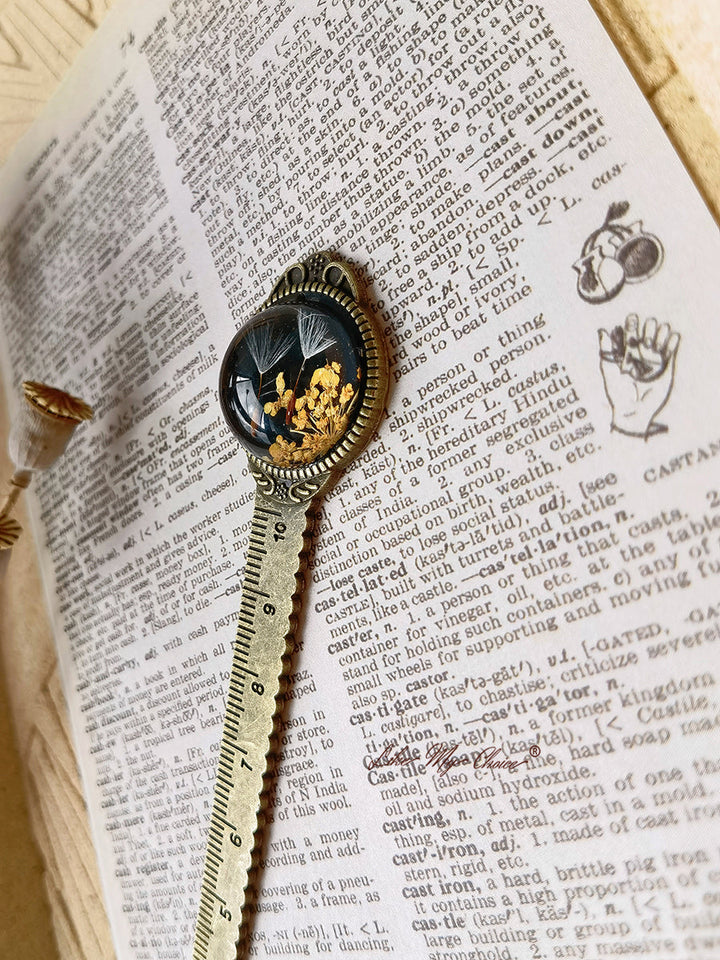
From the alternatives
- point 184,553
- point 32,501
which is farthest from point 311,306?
point 32,501

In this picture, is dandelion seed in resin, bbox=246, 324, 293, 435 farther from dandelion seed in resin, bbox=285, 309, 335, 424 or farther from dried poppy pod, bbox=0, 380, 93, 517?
dried poppy pod, bbox=0, 380, 93, 517

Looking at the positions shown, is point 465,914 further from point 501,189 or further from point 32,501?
point 32,501

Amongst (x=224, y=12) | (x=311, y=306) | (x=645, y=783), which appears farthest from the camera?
(x=224, y=12)

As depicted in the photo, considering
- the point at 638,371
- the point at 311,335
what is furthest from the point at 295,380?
the point at 638,371

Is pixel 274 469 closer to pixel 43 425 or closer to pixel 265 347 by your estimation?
pixel 265 347

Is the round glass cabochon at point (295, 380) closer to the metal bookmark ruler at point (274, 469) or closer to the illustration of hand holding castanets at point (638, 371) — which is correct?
the metal bookmark ruler at point (274, 469)

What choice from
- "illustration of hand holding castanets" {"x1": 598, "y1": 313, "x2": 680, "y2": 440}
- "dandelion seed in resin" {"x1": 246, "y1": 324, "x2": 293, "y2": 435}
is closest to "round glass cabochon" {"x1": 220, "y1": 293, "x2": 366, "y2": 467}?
"dandelion seed in resin" {"x1": 246, "y1": 324, "x2": 293, "y2": 435}
